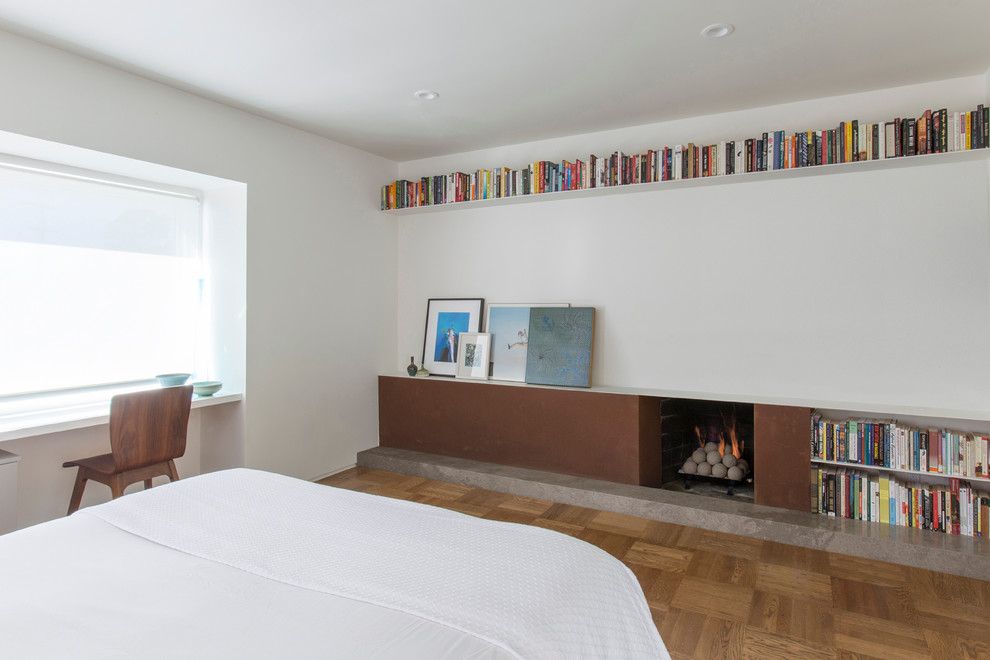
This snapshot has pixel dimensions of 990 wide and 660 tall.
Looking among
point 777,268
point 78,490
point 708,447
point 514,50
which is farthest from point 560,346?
point 78,490

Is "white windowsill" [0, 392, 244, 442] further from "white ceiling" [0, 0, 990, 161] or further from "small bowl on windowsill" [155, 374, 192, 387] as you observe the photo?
"white ceiling" [0, 0, 990, 161]

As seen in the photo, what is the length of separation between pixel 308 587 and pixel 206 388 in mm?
2640

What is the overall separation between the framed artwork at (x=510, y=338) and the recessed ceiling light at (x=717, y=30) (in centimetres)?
210

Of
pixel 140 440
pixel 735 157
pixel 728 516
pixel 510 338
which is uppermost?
pixel 735 157

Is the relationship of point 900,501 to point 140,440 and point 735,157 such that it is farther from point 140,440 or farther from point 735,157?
point 140,440

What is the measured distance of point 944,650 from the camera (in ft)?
7.25

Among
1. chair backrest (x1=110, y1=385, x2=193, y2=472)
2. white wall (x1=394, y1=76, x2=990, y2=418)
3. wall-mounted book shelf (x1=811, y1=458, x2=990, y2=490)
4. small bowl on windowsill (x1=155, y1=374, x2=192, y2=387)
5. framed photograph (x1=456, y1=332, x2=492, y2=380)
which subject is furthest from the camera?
framed photograph (x1=456, y1=332, x2=492, y2=380)

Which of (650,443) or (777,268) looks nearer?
(777,268)

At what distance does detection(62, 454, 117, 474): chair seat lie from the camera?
2.90m

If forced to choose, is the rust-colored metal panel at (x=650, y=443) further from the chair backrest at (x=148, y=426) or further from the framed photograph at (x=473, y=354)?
the chair backrest at (x=148, y=426)

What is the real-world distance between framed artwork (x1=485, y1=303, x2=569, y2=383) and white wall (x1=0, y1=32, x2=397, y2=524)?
1.03 m

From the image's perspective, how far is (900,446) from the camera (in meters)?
3.16

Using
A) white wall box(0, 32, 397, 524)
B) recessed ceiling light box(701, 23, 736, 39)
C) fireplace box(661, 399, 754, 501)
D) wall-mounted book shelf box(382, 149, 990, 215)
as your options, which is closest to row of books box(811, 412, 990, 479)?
fireplace box(661, 399, 754, 501)

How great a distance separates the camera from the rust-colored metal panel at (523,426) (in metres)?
3.87
